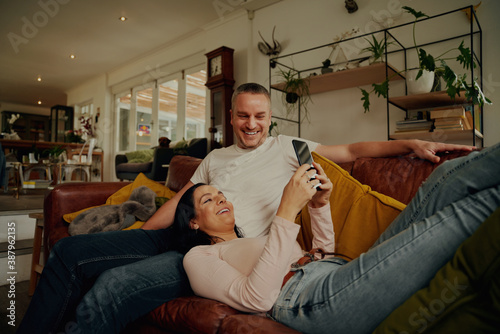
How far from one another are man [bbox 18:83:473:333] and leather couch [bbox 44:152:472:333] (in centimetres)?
5

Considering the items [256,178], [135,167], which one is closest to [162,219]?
[256,178]

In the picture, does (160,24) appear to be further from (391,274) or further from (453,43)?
(391,274)

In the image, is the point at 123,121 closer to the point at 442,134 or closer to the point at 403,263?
the point at 442,134

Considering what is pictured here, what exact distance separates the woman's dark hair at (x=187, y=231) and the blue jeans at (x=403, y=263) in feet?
1.38

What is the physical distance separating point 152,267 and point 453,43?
10.4ft

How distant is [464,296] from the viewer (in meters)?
0.58

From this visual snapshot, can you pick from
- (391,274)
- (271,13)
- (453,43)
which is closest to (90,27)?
(271,13)

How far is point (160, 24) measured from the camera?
530 cm

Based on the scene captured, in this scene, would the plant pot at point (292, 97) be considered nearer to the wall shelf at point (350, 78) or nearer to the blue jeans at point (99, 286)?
the wall shelf at point (350, 78)

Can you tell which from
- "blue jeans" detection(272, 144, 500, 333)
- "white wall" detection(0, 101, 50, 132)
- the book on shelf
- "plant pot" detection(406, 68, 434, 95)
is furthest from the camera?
"white wall" detection(0, 101, 50, 132)

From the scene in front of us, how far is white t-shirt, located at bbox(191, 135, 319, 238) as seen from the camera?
1282 millimetres

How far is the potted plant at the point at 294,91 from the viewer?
3539mm

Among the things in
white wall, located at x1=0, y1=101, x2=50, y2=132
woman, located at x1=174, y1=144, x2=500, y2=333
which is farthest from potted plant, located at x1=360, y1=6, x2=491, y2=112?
white wall, located at x1=0, y1=101, x2=50, y2=132

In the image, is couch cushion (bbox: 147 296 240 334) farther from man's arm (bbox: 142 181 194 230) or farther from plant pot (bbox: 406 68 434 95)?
plant pot (bbox: 406 68 434 95)
